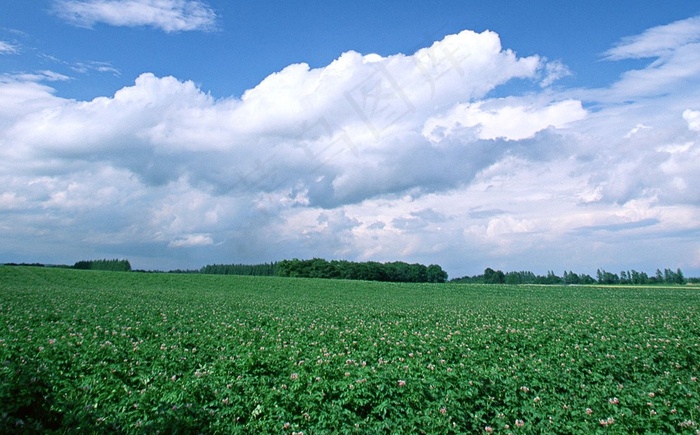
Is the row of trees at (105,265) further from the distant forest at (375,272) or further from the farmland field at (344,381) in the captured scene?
the farmland field at (344,381)

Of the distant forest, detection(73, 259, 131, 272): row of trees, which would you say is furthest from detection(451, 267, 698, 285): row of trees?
detection(73, 259, 131, 272): row of trees

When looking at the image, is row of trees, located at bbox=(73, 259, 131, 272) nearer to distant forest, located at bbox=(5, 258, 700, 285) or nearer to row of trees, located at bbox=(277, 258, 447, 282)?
distant forest, located at bbox=(5, 258, 700, 285)

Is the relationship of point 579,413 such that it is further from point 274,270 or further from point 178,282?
point 274,270

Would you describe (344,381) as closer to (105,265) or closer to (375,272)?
(375,272)

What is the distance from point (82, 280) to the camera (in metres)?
60.2

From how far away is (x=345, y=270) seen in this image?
377 feet

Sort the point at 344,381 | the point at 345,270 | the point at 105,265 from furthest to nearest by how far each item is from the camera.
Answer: the point at 105,265
the point at 345,270
the point at 344,381

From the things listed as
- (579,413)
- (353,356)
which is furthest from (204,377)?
(579,413)

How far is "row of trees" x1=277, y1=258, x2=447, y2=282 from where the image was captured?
113 metres

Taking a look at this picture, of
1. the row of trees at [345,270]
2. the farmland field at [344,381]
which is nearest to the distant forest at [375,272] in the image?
the row of trees at [345,270]

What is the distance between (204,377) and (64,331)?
796 centimetres

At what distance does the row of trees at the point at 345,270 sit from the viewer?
112969 millimetres

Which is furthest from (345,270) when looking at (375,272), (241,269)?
(241,269)

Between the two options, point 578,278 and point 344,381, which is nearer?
point 344,381
